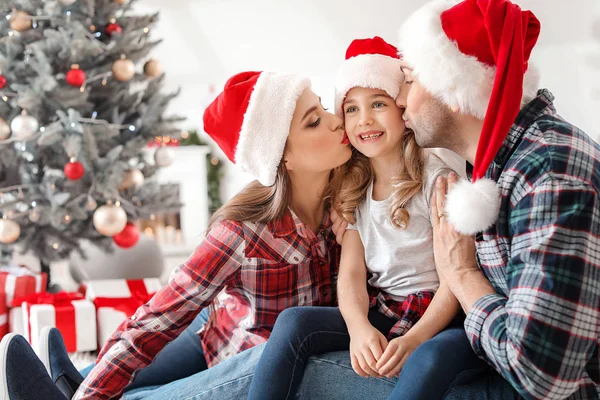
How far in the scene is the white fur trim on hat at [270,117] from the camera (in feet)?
5.84

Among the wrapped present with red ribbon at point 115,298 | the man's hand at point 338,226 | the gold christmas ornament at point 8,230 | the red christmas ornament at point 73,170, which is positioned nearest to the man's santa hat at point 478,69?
the man's hand at point 338,226

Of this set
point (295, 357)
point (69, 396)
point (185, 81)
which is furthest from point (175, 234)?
point (295, 357)

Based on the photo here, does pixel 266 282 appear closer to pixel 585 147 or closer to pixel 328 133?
pixel 328 133

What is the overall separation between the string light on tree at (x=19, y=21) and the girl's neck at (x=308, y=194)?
7.18 feet

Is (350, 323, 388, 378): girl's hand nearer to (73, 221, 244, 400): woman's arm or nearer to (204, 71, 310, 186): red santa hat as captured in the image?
(73, 221, 244, 400): woman's arm

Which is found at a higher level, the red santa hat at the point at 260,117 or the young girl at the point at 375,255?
the red santa hat at the point at 260,117

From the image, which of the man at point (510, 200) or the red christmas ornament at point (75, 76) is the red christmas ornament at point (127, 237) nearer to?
the red christmas ornament at point (75, 76)

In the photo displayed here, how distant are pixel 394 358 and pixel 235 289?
58cm

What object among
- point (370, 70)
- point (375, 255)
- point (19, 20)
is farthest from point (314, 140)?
point (19, 20)

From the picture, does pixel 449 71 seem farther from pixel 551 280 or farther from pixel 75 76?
pixel 75 76

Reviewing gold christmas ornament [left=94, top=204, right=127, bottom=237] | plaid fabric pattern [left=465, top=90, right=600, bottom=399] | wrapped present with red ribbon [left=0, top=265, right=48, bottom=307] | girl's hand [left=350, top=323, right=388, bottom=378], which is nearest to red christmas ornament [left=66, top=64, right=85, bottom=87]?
gold christmas ornament [left=94, top=204, right=127, bottom=237]

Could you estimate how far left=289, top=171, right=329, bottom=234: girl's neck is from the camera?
189 cm

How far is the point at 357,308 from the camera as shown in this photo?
1.58 m

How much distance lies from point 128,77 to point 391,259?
234 centimetres
